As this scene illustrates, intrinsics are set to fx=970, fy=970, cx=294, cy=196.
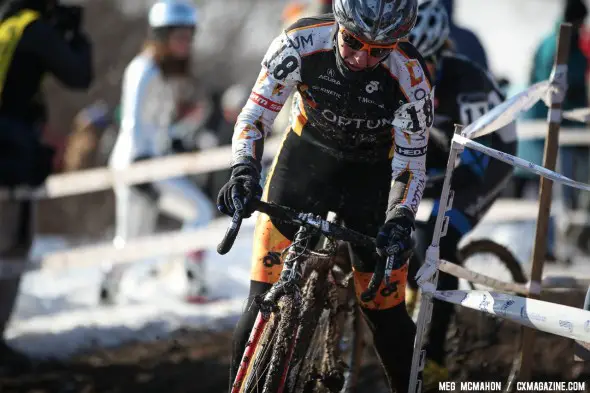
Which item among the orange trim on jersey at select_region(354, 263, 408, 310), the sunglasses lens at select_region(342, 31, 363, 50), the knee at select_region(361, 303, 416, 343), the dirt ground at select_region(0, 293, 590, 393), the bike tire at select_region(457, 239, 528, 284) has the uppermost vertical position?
the sunglasses lens at select_region(342, 31, 363, 50)

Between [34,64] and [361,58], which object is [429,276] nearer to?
[361,58]

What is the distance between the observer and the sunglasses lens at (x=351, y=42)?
14.8 ft

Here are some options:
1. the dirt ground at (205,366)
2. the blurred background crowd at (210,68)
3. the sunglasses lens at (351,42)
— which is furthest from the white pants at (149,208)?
the sunglasses lens at (351,42)

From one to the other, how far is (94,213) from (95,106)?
1760 mm

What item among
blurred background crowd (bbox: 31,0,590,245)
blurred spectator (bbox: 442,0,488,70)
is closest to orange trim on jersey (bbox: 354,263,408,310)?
blurred spectator (bbox: 442,0,488,70)

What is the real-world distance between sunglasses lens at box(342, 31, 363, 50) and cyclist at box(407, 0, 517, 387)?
1.66 m

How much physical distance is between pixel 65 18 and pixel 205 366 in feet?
9.14

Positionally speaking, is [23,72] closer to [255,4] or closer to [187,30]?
[187,30]

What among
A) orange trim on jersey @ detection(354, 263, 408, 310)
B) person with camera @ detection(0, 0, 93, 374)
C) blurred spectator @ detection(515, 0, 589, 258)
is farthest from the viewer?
blurred spectator @ detection(515, 0, 589, 258)

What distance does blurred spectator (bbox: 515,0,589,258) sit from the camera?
997 cm

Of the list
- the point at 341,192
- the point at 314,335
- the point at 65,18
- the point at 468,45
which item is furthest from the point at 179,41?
the point at 314,335

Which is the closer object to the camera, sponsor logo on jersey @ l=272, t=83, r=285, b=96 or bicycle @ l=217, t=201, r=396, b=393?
bicycle @ l=217, t=201, r=396, b=393

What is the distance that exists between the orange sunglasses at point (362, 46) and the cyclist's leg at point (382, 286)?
28.4 inches

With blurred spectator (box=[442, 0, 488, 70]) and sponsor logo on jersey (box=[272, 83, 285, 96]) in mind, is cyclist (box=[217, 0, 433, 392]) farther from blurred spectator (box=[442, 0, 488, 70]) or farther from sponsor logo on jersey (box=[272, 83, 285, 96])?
blurred spectator (box=[442, 0, 488, 70])
